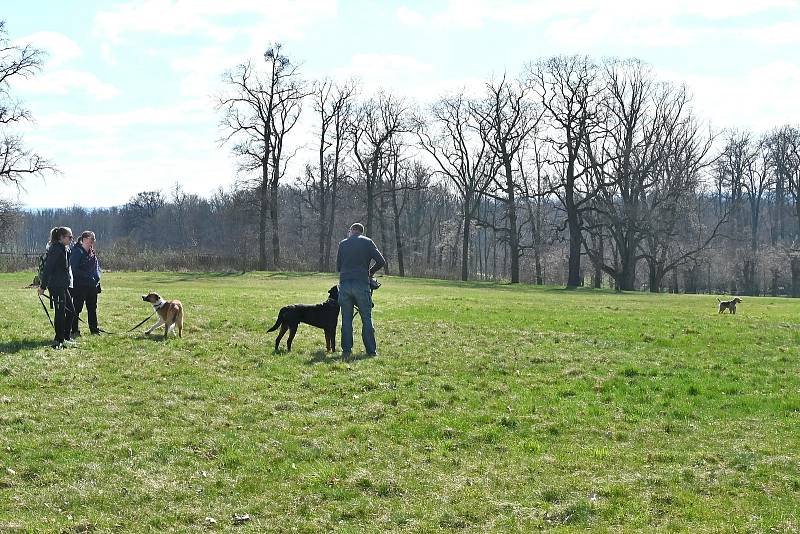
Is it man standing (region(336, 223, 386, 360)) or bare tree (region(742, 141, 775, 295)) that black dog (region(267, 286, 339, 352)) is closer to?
man standing (region(336, 223, 386, 360))

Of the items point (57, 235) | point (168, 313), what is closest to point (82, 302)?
point (168, 313)

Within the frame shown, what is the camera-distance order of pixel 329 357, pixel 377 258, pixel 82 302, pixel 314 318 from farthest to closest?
pixel 82 302
pixel 314 318
pixel 329 357
pixel 377 258

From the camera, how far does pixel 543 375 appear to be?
436 inches

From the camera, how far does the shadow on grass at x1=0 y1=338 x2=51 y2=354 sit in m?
11.9

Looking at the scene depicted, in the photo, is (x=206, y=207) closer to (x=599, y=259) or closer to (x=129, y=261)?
(x=129, y=261)

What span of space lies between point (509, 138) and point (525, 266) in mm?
19998

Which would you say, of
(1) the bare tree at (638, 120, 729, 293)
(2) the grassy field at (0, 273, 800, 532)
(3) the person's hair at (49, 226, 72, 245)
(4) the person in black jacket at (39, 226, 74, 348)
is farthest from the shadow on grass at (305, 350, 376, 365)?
Answer: (1) the bare tree at (638, 120, 729, 293)

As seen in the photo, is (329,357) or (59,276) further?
(59,276)

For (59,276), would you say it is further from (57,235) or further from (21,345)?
(21,345)

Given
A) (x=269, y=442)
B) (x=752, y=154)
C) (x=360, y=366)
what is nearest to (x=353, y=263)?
(x=360, y=366)

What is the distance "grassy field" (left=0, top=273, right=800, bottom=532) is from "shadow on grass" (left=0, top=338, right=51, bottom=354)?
8 centimetres

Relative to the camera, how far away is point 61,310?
1256cm

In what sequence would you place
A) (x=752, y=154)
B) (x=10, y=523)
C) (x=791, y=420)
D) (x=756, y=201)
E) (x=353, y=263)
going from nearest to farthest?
(x=10, y=523)
(x=791, y=420)
(x=353, y=263)
(x=752, y=154)
(x=756, y=201)

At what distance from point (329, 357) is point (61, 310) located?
480 cm
